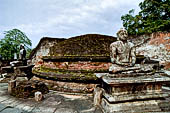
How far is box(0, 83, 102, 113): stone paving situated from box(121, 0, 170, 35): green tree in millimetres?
12232

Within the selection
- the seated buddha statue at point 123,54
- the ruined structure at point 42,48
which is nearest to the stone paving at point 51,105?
the seated buddha statue at point 123,54

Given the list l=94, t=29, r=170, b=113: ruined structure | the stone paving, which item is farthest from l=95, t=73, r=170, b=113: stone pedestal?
the stone paving

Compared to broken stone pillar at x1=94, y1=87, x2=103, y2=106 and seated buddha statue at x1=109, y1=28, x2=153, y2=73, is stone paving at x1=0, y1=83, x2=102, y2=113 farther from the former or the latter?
seated buddha statue at x1=109, y1=28, x2=153, y2=73

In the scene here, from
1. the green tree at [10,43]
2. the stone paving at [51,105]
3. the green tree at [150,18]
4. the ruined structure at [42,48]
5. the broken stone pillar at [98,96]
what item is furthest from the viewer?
the green tree at [10,43]

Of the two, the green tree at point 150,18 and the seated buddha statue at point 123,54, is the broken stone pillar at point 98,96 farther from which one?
the green tree at point 150,18

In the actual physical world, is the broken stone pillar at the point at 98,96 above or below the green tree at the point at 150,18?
below

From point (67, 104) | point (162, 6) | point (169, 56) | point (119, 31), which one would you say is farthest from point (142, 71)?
point (162, 6)

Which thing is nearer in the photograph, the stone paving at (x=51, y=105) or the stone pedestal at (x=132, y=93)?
the stone pedestal at (x=132, y=93)

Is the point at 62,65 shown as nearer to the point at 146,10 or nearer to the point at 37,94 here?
the point at 37,94

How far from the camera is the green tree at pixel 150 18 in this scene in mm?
12477

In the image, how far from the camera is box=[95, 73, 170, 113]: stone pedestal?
8.40 ft

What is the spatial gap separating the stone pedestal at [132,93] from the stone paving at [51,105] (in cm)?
52

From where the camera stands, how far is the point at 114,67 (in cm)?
292

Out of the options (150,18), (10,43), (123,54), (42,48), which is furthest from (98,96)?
(10,43)
